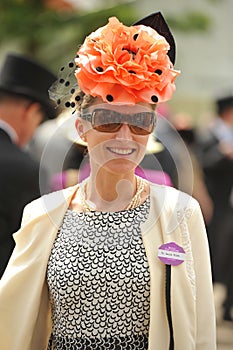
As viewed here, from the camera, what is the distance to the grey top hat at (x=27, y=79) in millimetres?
6148

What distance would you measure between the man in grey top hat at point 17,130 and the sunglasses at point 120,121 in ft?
5.56

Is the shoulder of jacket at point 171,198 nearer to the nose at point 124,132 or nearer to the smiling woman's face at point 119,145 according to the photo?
the smiling woman's face at point 119,145

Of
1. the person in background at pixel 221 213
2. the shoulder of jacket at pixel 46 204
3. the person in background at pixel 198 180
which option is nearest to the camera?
the shoulder of jacket at pixel 46 204

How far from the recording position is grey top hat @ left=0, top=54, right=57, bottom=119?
6148 mm

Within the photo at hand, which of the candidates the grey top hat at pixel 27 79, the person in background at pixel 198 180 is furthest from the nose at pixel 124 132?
the person in background at pixel 198 180

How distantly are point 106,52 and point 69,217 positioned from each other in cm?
59

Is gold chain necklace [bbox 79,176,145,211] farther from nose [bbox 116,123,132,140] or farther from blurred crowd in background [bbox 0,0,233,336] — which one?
nose [bbox 116,123,132,140]

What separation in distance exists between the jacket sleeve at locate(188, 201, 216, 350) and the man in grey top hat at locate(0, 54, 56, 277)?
1722 millimetres

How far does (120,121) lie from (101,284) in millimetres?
547

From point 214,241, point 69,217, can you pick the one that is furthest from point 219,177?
point 69,217

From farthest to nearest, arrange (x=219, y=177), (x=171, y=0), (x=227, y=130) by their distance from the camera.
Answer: (x=171, y=0), (x=227, y=130), (x=219, y=177)

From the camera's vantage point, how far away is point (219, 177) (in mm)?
10750

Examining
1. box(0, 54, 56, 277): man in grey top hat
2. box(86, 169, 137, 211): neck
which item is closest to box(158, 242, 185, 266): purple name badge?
box(86, 169, 137, 211): neck

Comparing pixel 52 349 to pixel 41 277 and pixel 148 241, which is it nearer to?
pixel 41 277
